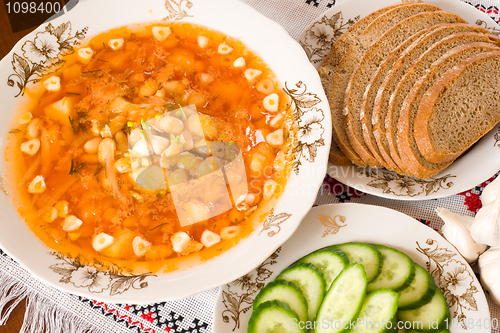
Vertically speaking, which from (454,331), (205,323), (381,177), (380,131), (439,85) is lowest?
(205,323)

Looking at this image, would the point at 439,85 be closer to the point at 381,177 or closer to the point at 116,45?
the point at 381,177

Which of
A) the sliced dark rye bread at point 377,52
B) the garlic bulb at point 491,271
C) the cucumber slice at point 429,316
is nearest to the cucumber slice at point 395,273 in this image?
the cucumber slice at point 429,316

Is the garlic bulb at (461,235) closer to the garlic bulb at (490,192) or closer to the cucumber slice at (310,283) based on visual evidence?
the garlic bulb at (490,192)

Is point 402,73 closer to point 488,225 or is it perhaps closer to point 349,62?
point 349,62

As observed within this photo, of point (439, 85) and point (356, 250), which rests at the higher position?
point (439, 85)

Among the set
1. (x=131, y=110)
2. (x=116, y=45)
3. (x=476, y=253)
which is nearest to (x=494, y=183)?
(x=476, y=253)

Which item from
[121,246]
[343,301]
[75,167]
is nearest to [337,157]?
[343,301]
